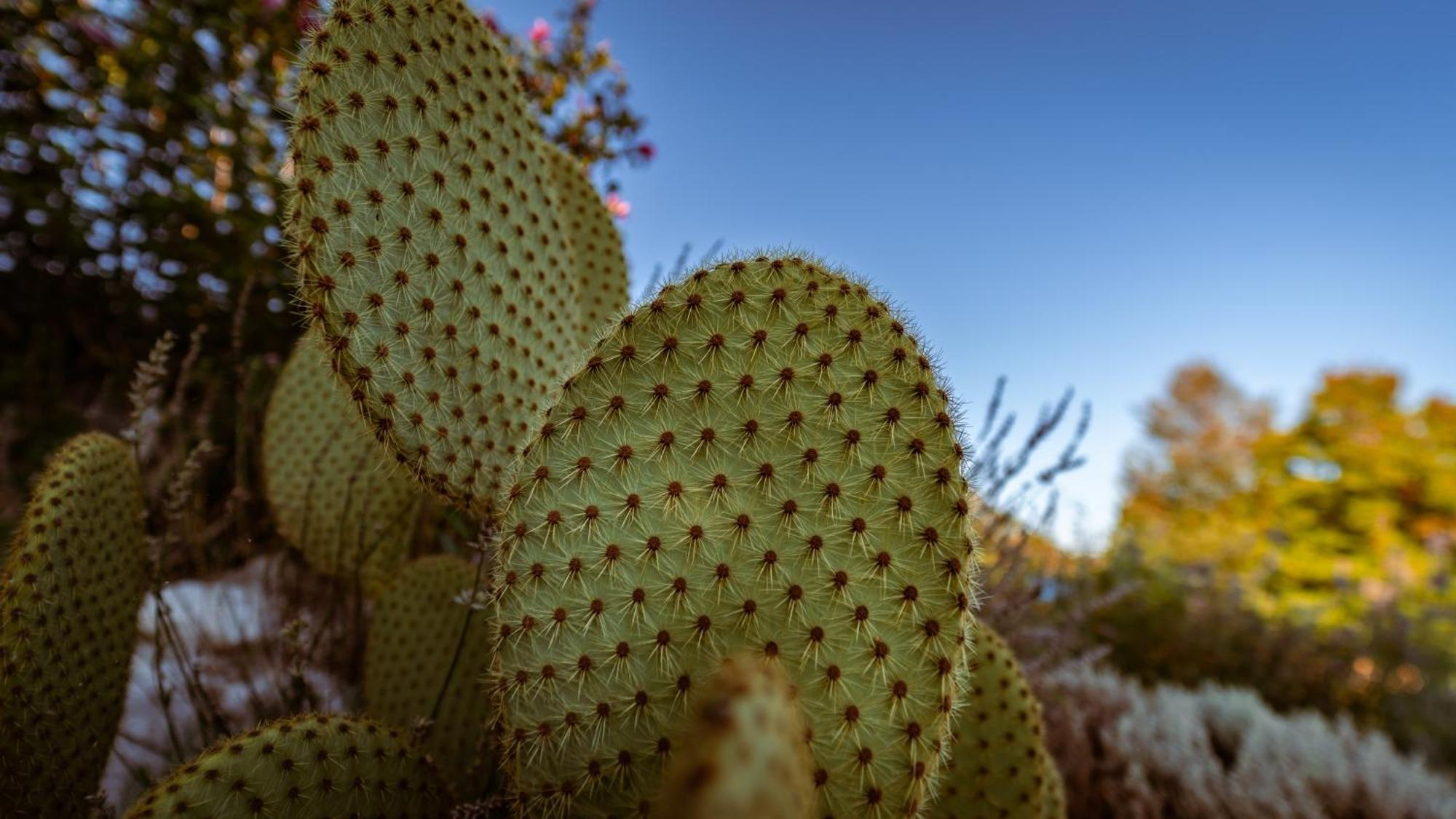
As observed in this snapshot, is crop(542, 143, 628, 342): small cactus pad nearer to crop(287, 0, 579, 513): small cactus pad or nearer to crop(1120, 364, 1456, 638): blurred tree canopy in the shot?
crop(287, 0, 579, 513): small cactus pad

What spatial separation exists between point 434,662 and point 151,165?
145 inches

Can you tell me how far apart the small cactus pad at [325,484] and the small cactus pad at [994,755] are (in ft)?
4.40

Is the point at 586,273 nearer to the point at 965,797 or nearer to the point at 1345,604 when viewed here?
the point at 965,797

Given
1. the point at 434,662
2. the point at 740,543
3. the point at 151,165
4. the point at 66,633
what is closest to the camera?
the point at 740,543

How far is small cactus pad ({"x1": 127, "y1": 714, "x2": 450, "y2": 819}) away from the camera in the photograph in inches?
30.1

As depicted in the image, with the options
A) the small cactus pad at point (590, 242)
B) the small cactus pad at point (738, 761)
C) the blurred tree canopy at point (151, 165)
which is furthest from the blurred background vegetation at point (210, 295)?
the small cactus pad at point (738, 761)

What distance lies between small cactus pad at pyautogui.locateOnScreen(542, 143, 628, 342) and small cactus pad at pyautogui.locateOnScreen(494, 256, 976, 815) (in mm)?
854

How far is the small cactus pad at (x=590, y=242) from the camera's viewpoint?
68.2 inches

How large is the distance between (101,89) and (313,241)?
3.93 m

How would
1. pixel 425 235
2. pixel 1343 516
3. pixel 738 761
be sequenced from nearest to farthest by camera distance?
1. pixel 738 761
2. pixel 425 235
3. pixel 1343 516

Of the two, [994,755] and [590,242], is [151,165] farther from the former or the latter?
[994,755]

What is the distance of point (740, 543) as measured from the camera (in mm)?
826

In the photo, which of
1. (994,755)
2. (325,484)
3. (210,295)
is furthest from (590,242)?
(210,295)

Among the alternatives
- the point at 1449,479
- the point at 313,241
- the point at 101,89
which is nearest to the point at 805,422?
the point at 313,241
